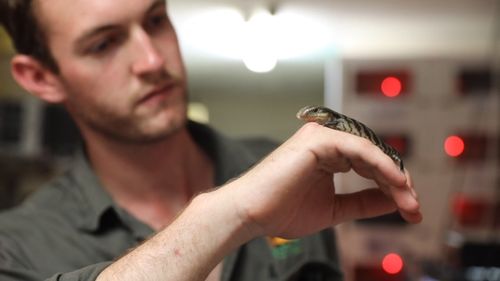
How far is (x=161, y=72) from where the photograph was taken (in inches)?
25.5

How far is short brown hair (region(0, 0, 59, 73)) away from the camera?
712 mm

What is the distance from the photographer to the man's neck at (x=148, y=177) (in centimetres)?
74

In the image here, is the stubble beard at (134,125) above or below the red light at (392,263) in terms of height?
above

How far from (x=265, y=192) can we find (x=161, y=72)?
24 cm

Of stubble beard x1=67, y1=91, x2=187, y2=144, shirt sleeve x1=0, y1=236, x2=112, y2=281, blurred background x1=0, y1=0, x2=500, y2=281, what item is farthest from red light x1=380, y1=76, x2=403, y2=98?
shirt sleeve x1=0, y1=236, x2=112, y2=281

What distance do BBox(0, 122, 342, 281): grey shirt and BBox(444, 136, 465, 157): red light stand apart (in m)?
0.97

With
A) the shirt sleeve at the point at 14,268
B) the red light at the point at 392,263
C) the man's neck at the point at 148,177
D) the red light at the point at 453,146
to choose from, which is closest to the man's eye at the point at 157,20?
the man's neck at the point at 148,177

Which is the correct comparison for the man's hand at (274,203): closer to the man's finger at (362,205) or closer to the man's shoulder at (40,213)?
the man's finger at (362,205)

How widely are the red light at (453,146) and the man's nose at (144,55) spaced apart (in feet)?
3.88

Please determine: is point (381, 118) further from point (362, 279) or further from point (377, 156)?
point (377, 156)

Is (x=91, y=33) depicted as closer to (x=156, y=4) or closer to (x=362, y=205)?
(x=156, y=4)

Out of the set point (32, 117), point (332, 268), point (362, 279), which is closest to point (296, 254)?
point (332, 268)

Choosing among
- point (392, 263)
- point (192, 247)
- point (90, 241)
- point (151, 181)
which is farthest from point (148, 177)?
point (392, 263)

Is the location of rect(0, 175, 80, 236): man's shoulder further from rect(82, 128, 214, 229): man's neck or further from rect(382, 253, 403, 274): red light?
rect(382, 253, 403, 274): red light
